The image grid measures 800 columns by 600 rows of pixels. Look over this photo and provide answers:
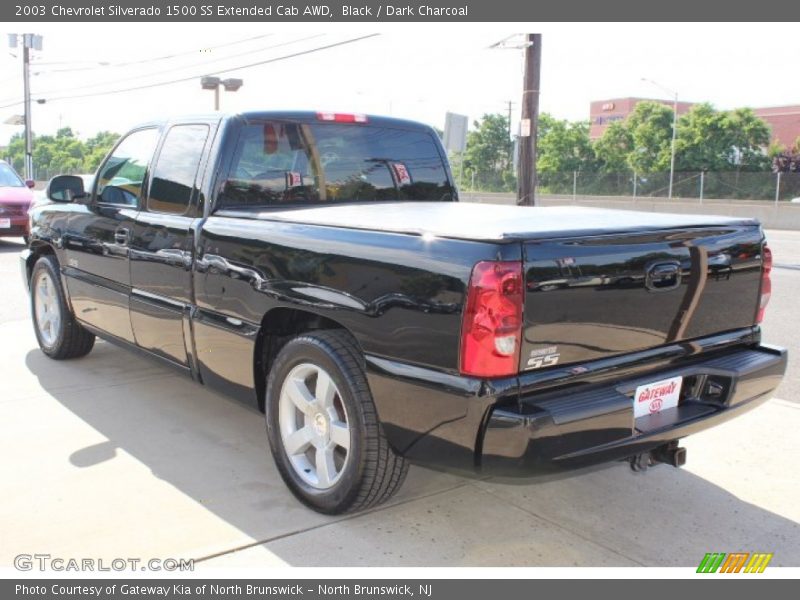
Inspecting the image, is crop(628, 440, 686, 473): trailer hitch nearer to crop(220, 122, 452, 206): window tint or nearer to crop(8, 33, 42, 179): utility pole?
crop(220, 122, 452, 206): window tint

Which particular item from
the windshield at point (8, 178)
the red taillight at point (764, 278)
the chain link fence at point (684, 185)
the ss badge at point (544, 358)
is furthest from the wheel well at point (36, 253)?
the chain link fence at point (684, 185)

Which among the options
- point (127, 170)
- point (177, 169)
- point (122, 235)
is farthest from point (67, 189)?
point (177, 169)

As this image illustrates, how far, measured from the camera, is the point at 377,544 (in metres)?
3.17

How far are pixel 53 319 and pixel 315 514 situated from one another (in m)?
3.53

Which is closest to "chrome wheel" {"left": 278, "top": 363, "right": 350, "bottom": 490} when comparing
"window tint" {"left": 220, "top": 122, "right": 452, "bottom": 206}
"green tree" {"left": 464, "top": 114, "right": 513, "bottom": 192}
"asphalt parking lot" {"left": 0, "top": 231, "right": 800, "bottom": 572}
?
"asphalt parking lot" {"left": 0, "top": 231, "right": 800, "bottom": 572}

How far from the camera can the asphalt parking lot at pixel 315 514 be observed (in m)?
3.14

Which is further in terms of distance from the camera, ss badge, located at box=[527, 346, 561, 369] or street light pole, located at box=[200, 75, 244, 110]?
street light pole, located at box=[200, 75, 244, 110]

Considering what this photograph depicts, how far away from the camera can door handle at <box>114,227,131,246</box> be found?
15.3 feet

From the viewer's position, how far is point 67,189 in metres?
5.32

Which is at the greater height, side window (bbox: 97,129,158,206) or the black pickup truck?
side window (bbox: 97,129,158,206)

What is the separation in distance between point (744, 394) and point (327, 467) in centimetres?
187

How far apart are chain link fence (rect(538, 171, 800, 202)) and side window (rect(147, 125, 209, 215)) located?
31.9m

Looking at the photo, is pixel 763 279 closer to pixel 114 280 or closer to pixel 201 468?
pixel 201 468

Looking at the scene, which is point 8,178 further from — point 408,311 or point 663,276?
point 663,276
